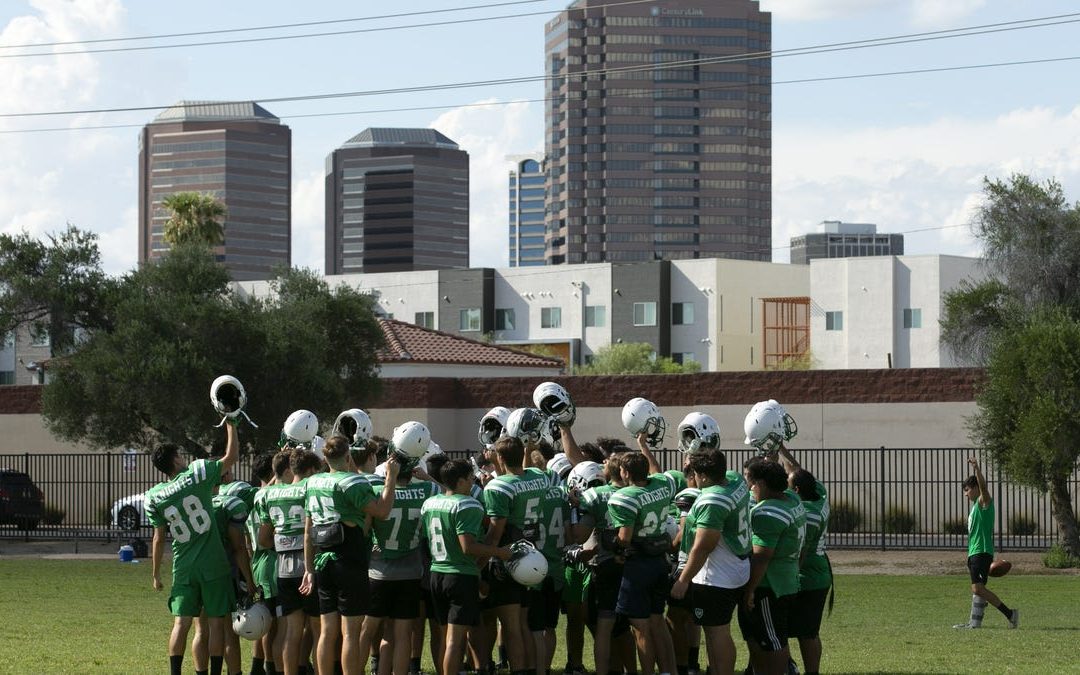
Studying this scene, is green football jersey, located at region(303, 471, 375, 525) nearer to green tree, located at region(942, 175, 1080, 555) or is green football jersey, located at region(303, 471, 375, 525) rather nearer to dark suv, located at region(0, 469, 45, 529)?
green tree, located at region(942, 175, 1080, 555)

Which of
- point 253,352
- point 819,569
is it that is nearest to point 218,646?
point 819,569

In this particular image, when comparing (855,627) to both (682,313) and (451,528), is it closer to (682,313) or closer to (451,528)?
(451,528)

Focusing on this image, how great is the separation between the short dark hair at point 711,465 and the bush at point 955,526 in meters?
23.9

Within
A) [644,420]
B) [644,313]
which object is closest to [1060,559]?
[644,420]

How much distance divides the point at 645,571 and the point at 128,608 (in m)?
10.8

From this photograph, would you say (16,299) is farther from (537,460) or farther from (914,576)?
(537,460)

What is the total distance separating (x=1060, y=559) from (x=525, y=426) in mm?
18201

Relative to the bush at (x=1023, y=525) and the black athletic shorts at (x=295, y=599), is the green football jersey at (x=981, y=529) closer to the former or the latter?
the black athletic shorts at (x=295, y=599)

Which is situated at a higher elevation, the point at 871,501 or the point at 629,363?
the point at 629,363

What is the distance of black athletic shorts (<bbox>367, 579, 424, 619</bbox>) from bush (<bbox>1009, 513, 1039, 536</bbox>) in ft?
77.7

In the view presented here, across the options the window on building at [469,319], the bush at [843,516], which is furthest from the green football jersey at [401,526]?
the window on building at [469,319]

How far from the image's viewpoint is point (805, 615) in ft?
39.7

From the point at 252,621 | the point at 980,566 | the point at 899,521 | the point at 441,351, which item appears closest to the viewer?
the point at 252,621

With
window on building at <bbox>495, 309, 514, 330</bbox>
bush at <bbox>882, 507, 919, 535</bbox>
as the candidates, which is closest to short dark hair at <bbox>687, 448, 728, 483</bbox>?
bush at <bbox>882, 507, 919, 535</bbox>
